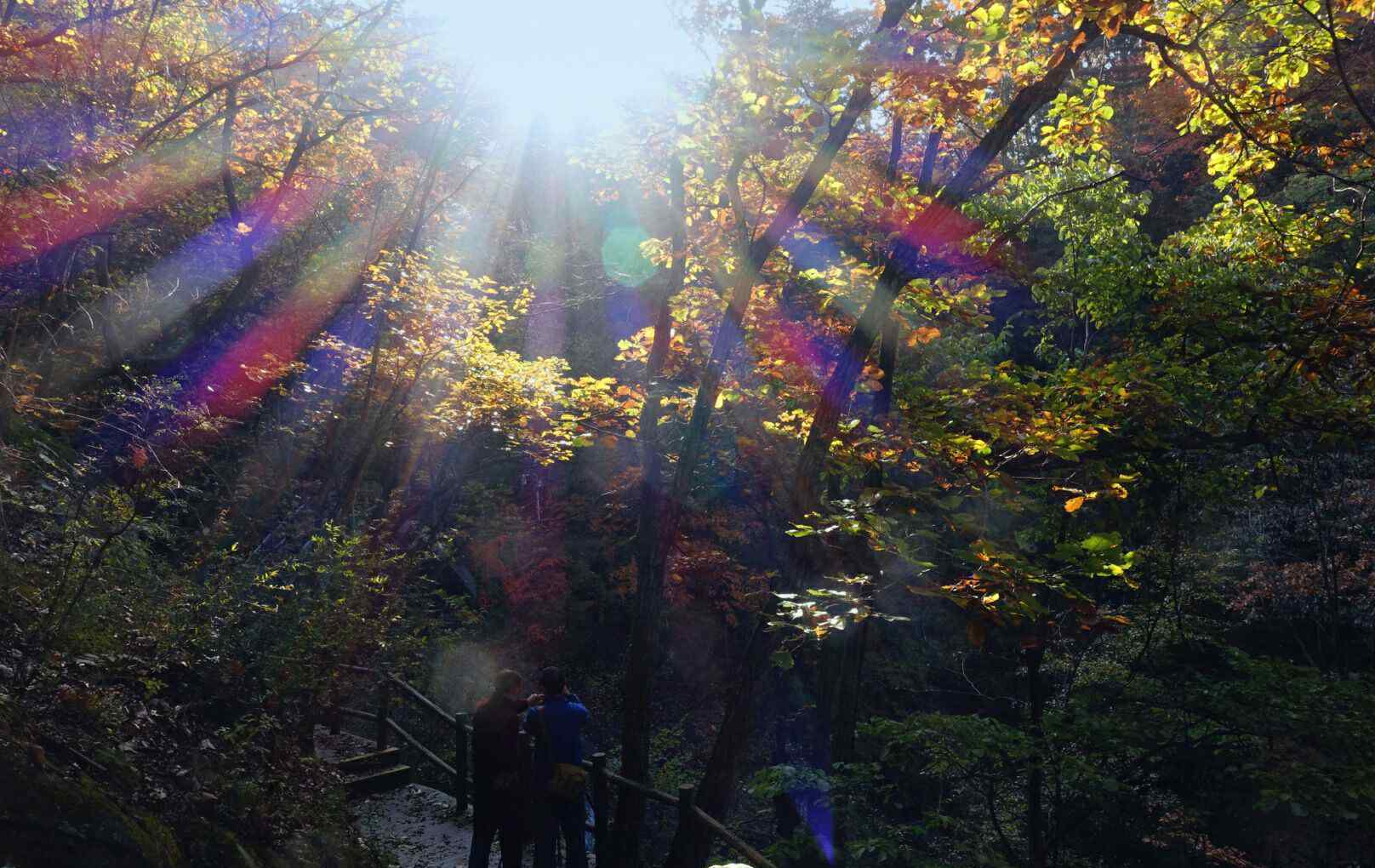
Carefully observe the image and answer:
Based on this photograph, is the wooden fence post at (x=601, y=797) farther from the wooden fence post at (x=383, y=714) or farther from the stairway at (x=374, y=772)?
the wooden fence post at (x=383, y=714)

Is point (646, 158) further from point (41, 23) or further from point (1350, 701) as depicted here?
point (41, 23)

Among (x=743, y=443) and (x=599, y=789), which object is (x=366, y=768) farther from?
(x=743, y=443)

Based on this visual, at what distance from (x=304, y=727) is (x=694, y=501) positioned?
12.2 meters

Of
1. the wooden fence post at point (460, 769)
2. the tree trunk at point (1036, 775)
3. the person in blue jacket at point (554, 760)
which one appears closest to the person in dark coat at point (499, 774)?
the person in blue jacket at point (554, 760)

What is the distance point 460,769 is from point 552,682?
142 inches

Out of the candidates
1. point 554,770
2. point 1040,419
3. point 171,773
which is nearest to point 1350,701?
point 1040,419

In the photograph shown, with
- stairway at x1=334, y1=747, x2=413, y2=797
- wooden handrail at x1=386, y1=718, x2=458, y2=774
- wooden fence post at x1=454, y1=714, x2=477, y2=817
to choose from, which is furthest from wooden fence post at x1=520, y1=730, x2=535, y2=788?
stairway at x1=334, y1=747, x2=413, y2=797

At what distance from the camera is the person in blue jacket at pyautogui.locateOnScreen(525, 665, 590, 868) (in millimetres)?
6492

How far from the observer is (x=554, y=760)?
255 inches

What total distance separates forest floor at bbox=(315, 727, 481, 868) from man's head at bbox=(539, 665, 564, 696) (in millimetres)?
2122

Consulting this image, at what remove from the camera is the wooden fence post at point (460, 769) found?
9.16 m

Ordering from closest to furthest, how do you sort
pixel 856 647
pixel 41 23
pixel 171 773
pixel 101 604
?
pixel 171 773, pixel 101 604, pixel 856 647, pixel 41 23

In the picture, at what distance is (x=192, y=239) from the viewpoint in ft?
63.7

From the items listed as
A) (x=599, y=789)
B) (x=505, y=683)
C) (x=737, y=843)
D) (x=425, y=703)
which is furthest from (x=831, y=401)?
(x=425, y=703)
